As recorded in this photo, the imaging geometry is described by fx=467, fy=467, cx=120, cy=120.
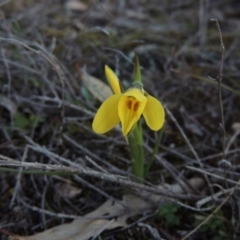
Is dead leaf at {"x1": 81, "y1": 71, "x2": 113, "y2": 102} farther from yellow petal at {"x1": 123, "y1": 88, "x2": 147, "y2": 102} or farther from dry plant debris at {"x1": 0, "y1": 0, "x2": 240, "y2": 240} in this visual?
yellow petal at {"x1": 123, "y1": 88, "x2": 147, "y2": 102}

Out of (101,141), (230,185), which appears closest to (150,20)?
(101,141)

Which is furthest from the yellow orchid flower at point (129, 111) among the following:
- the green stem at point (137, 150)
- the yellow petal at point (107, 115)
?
the green stem at point (137, 150)

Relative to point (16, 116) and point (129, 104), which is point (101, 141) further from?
point (129, 104)

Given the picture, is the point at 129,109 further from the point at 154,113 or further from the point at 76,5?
the point at 76,5

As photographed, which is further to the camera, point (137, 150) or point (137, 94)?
point (137, 150)

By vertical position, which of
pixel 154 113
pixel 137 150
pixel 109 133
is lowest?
pixel 109 133

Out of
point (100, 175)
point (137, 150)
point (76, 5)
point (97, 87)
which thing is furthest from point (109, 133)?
point (76, 5)

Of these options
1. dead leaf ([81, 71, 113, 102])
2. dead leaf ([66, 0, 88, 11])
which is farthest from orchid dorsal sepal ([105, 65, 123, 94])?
dead leaf ([66, 0, 88, 11])

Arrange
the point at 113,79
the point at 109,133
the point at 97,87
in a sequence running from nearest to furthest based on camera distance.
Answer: the point at 113,79 < the point at 109,133 < the point at 97,87
